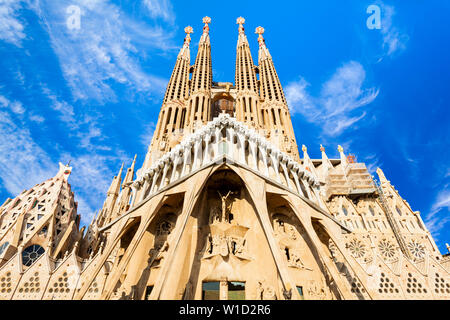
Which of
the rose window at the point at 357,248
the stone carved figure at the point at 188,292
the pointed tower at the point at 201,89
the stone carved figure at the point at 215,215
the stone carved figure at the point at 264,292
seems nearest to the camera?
the stone carved figure at the point at 188,292

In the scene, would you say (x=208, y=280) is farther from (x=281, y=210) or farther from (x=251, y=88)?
(x=251, y=88)

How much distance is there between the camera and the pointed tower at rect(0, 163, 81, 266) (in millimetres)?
16375

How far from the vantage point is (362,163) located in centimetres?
2509

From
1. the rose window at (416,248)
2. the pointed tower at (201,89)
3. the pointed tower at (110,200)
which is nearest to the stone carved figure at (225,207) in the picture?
the pointed tower at (201,89)

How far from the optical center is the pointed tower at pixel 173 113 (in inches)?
757

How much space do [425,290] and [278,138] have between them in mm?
13356

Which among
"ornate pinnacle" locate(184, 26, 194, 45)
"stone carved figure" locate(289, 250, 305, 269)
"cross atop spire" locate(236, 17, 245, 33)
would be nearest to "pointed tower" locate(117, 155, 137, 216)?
"stone carved figure" locate(289, 250, 305, 269)

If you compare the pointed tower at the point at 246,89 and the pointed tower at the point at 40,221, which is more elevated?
the pointed tower at the point at 246,89

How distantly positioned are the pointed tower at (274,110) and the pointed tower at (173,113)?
7.77m

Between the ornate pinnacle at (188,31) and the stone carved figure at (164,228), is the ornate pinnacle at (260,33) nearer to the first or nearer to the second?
the ornate pinnacle at (188,31)

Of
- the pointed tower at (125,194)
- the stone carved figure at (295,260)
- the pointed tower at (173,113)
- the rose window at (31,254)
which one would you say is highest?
the pointed tower at (173,113)

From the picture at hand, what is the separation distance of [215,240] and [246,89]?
1703 centimetres
